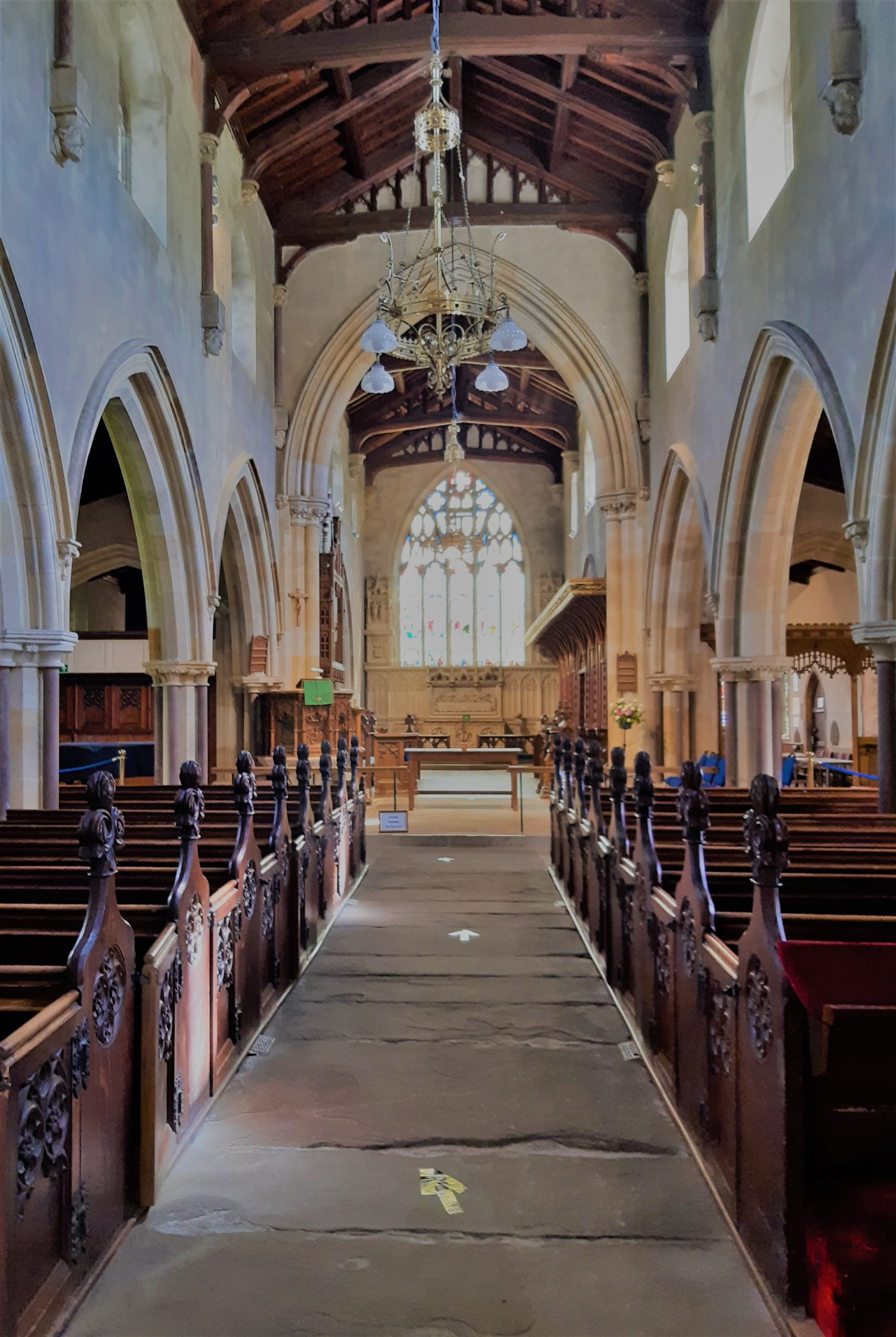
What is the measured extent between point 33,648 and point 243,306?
6835 millimetres

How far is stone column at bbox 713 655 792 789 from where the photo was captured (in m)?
8.62

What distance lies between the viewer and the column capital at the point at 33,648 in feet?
19.4

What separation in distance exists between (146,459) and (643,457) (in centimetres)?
653

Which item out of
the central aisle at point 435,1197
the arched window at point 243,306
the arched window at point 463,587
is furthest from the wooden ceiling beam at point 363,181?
the central aisle at point 435,1197

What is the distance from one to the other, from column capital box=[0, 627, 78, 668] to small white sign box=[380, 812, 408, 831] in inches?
141

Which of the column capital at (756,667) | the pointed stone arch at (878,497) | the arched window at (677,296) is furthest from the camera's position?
the arched window at (677,296)

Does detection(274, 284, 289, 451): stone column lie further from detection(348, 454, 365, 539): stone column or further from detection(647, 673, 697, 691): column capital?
detection(348, 454, 365, 539): stone column

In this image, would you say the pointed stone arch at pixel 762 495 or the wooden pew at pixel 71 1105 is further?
the pointed stone arch at pixel 762 495

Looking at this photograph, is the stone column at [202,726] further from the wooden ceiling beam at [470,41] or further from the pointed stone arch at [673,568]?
the wooden ceiling beam at [470,41]

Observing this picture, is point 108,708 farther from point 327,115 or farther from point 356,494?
point 356,494

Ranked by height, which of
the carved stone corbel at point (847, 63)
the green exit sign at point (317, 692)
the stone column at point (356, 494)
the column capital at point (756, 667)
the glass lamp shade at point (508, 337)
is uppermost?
the stone column at point (356, 494)

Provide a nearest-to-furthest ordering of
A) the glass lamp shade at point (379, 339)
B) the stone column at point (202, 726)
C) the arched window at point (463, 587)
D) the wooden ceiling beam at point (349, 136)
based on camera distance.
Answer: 1. the glass lamp shade at point (379, 339)
2. the stone column at point (202, 726)
3. the wooden ceiling beam at point (349, 136)
4. the arched window at point (463, 587)

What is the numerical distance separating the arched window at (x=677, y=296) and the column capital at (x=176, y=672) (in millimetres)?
6151

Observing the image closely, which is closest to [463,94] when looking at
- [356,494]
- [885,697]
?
[885,697]
